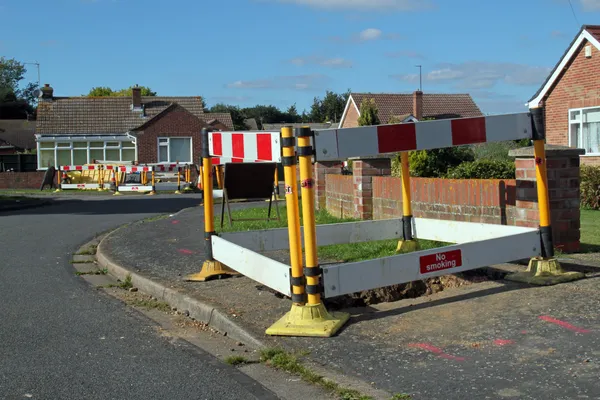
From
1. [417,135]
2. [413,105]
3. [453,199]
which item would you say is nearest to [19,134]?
[413,105]

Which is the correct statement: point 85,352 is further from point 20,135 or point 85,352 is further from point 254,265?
point 20,135

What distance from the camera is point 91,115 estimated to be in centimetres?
4494

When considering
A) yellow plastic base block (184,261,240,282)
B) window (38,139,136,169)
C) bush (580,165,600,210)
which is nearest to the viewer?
yellow plastic base block (184,261,240,282)

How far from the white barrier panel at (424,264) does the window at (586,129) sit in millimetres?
14401

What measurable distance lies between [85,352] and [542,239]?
419cm

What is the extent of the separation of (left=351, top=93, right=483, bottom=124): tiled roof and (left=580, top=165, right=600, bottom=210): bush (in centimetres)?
3971

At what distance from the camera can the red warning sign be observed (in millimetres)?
5988

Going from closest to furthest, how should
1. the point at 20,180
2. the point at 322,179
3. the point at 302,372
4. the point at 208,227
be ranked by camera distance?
the point at 302,372, the point at 208,227, the point at 322,179, the point at 20,180

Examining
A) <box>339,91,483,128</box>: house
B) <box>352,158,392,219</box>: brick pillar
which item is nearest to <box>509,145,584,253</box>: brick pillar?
<box>352,158,392,219</box>: brick pillar

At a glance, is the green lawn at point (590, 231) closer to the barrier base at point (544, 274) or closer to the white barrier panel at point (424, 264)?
the barrier base at point (544, 274)

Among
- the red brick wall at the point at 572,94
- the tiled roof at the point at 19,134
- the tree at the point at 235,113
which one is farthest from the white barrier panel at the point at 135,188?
the tiled roof at the point at 19,134

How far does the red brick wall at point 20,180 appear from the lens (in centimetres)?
3716

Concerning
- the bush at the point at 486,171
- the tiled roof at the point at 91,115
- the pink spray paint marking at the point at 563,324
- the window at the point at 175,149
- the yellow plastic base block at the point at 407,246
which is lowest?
the pink spray paint marking at the point at 563,324

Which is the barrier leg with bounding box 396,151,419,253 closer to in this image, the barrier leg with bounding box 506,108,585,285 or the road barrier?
the road barrier
